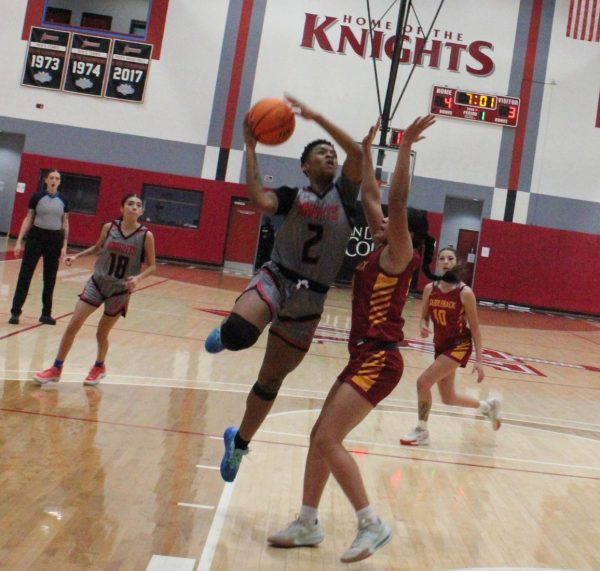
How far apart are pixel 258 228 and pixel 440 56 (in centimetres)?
714

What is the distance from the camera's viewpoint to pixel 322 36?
2284 cm

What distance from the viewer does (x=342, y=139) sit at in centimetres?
402

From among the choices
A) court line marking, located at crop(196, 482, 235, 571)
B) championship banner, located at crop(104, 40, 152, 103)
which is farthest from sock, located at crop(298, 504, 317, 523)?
championship banner, located at crop(104, 40, 152, 103)

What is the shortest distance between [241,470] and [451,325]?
2.33m

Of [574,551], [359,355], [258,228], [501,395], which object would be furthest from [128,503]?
[258,228]

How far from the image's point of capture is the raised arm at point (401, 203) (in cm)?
347

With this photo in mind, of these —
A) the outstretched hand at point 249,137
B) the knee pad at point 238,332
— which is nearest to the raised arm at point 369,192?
the outstretched hand at point 249,137

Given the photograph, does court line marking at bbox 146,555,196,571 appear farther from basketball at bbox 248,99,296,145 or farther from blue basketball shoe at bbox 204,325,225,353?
basketball at bbox 248,99,296,145

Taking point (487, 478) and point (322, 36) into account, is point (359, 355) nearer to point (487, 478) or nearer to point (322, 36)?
point (487, 478)

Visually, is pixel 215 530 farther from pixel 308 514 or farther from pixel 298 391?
pixel 298 391

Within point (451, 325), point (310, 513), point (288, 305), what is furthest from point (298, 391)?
point (310, 513)

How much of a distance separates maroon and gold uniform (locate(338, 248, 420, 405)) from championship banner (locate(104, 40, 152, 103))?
795 inches

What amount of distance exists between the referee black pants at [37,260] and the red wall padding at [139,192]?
1320 cm

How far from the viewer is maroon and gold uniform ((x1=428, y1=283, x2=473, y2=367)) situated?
639 centimetres
